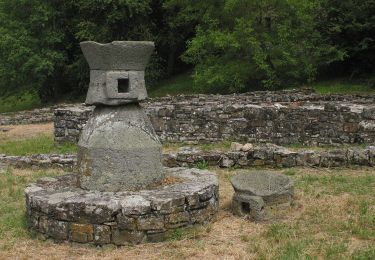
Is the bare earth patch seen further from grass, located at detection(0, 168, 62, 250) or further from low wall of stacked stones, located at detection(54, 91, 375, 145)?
grass, located at detection(0, 168, 62, 250)

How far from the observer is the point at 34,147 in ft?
48.8

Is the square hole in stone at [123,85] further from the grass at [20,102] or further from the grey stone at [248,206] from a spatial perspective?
the grass at [20,102]

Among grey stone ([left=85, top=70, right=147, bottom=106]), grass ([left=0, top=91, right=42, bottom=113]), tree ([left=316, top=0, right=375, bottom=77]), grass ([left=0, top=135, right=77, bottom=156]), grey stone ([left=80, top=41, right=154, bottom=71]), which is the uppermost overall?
tree ([left=316, top=0, right=375, bottom=77])

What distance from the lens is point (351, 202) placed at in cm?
786

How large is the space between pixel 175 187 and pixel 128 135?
3.23 feet

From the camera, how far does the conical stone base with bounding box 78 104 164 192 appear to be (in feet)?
23.5

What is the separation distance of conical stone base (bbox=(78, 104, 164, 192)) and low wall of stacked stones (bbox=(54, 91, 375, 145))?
21.8ft

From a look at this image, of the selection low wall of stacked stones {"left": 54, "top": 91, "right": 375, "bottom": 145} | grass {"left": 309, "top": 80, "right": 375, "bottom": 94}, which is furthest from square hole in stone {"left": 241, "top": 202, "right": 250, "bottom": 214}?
grass {"left": 309, "top": 80, "right": 375, "bottom": 94}

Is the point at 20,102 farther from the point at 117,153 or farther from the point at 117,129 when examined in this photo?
the point at 117,153

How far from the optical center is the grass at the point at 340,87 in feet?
78.0

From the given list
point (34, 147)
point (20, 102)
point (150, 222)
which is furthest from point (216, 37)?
point (150, 222)

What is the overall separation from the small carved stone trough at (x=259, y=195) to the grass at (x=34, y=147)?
274 inches

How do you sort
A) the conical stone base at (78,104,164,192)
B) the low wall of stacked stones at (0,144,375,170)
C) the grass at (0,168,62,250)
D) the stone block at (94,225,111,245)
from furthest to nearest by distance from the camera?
1. the low wall of stacked stones at (0,144,375,170)
2. the conical stone base at (78,104,164,192)
3. the grass at (0,168,62,250)
4. the stone block at (94,225,111,245)

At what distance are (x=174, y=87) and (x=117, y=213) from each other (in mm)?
26039
